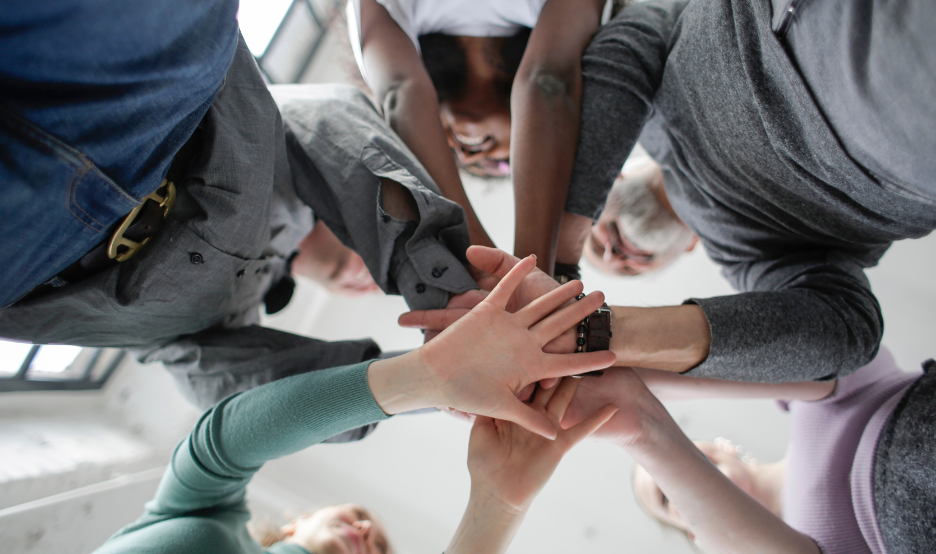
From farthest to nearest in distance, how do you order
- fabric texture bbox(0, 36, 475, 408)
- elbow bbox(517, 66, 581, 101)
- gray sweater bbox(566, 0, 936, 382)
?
elbow bbox(517, 66, 581, 101), fabric texture bbox(0, 36, 475, 408), gray sweater bbox(566, 0, 936, 382)

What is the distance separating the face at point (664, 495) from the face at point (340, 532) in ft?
2.71

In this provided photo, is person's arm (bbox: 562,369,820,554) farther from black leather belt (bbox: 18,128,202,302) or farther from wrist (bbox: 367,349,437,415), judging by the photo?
black leather belt (bbox: 18,128,202,302)

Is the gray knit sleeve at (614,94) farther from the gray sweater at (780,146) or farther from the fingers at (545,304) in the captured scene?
the fingers at (545,304)

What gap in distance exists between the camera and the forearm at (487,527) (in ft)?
2.27

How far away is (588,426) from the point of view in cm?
70

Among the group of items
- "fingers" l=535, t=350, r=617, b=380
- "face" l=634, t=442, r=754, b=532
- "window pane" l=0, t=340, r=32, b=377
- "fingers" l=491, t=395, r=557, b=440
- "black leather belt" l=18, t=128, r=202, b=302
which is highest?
"black leather belt" l=18, t=128, r=202, b=302

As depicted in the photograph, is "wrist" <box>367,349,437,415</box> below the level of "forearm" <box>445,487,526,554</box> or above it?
above

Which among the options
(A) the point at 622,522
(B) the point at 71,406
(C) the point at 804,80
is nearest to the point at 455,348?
(C) the point at 804,80

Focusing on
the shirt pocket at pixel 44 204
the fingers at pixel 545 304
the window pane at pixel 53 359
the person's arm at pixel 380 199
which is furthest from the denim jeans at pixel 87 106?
the window pane at pixel 53 359

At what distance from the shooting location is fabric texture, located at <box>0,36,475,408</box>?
607mm

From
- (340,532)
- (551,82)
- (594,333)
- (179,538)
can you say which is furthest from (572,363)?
(340,532)

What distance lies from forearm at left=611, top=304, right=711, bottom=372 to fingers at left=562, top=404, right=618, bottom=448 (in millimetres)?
90

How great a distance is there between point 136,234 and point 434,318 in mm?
421

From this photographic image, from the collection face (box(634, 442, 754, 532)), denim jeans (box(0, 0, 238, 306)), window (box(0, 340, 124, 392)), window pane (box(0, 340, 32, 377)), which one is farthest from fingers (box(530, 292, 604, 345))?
window pane (box(0, 340, 32, 377))
